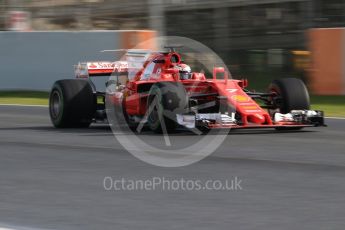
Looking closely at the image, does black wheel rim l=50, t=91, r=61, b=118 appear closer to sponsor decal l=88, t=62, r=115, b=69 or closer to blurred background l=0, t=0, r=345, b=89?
sponsor decal l=88, t=62, r=115, b=69

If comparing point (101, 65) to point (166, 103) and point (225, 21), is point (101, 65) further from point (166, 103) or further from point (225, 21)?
point (225, 21)

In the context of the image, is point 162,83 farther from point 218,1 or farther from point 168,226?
point 218,1

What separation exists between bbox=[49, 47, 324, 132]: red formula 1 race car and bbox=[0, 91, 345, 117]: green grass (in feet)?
10.1

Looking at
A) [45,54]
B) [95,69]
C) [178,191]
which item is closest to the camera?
[178,191]

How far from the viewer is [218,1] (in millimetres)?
21672

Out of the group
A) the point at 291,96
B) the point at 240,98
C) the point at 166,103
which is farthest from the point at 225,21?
the point at 166,103

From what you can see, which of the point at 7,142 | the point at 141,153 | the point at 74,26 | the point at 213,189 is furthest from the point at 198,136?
the point at 74,26

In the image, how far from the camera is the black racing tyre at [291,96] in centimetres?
1084

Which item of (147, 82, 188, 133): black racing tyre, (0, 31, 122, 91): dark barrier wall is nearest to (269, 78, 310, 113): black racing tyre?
(147, 82, 188, 133): black racing tyre

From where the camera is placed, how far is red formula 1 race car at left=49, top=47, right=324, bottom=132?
33.3ft

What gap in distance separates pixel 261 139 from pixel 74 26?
1381cm

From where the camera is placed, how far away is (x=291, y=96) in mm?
10875

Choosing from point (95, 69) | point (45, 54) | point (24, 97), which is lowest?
point (24, 97)

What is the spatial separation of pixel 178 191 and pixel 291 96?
455cm
